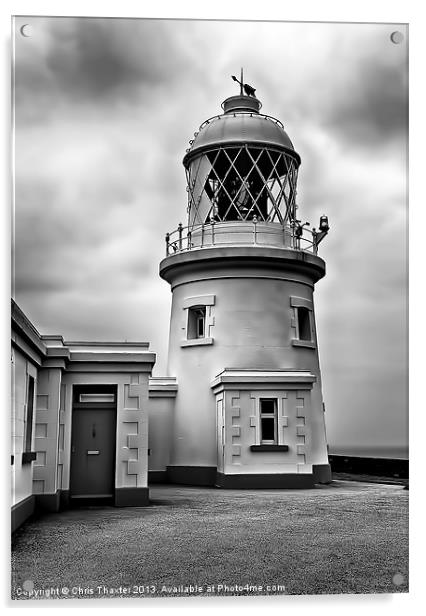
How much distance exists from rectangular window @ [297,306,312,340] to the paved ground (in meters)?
5.63

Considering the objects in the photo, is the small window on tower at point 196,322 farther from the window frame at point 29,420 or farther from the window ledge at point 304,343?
the window frame at point 29,420

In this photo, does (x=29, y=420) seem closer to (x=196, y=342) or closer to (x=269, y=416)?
(x=269, y=416)

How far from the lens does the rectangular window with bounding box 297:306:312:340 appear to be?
14.7 metres

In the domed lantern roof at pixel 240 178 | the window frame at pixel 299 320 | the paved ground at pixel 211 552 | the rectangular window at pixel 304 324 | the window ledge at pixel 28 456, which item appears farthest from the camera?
the rectangular window at pixel 304 324

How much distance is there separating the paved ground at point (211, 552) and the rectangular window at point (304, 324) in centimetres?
563

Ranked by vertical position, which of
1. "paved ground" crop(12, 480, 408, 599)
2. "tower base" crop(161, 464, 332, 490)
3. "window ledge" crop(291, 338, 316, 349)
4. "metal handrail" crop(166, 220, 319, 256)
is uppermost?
"metal handrail" crop(166, 220, 319, 256)

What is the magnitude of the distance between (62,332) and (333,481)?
827 cm

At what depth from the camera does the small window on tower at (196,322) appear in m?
14.8

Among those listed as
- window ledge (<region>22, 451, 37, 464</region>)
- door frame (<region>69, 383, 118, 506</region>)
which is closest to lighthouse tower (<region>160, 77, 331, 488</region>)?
door frame (<region>69, 383, 118, 506</region>)

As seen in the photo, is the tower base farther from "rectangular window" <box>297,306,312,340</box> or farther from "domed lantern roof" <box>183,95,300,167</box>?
"domed lantern roof" <box>183,95,300,167</box>

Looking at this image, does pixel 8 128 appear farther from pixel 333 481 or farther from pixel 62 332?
pixel 333 481

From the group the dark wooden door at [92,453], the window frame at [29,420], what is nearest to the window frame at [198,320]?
the dark wooden door at [92,453]

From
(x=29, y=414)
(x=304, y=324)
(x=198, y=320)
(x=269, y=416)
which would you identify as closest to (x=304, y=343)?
(x=304, y=324)

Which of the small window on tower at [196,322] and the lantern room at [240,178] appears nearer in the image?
the lantern room at [240,178]
